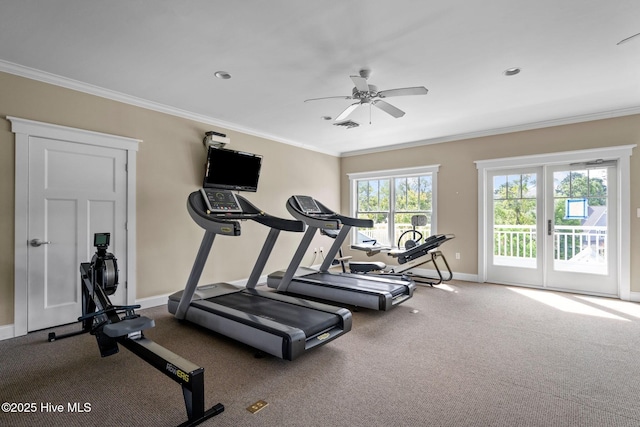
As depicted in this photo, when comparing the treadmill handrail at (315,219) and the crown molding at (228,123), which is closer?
the crown molding at (228,123)

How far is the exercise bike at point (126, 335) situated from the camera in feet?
6.20

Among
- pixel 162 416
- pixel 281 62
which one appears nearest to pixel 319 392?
pixel 162 416

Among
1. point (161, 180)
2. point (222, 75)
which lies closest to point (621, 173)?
point (222, 75)

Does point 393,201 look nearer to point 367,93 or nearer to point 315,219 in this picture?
point 315,219

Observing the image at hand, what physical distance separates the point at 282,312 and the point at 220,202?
1300 millimetres

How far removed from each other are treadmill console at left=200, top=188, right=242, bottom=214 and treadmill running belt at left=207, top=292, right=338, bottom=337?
1.02 meters

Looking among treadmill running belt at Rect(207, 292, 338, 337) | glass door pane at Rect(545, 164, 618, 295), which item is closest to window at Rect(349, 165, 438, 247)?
glass door pane at Rect(545, 164, 618, 295)

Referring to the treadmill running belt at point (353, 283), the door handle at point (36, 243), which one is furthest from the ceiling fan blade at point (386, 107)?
the door handle at point (36, 243)

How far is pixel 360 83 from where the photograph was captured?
311cm

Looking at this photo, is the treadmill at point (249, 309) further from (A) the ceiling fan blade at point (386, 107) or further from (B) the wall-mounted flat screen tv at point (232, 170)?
(A) the ceiling fan blade at point (386, 107)

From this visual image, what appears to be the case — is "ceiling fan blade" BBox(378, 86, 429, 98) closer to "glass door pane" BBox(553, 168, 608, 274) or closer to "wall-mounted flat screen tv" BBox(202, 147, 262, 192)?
"wall-mounted flat screen tv" BBox(202, 147, 262, 192)

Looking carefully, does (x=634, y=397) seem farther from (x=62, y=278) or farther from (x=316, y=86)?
(x=62, y=278)

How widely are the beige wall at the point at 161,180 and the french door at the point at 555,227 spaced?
3.69m

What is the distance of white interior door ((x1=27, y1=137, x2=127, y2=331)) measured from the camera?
11.0 ft
